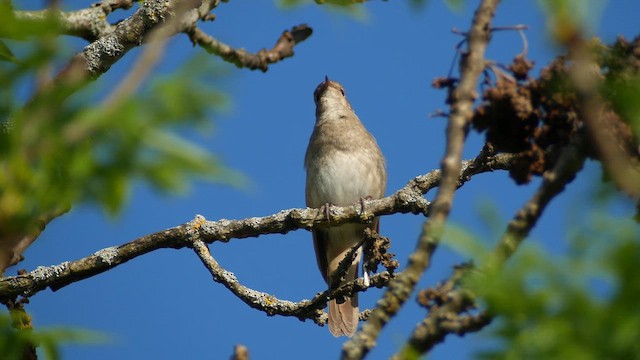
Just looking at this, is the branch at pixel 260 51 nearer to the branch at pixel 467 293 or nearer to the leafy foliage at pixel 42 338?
the leafy foliage at pixel 42 338

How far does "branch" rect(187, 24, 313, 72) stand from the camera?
6.57 meters

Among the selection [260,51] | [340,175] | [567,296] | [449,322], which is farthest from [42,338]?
[340,175]

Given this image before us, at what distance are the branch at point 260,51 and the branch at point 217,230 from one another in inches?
52.8

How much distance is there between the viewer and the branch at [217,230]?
A: 220 inches

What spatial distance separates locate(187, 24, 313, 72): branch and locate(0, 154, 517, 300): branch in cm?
134

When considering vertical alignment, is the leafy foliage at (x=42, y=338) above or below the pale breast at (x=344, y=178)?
below

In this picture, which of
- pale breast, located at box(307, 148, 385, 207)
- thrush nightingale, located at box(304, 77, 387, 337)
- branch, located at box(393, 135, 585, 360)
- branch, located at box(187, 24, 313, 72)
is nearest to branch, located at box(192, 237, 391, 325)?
branch, located at box(187, 24, 313, 72)

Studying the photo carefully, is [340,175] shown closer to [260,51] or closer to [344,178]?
[344,178]

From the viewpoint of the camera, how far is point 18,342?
9.24ft

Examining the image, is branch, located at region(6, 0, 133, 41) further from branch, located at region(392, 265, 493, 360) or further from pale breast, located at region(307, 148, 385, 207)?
branch, located at region(392, 265, 493, 360)

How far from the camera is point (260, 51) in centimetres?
671

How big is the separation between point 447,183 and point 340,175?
6054 millimetres

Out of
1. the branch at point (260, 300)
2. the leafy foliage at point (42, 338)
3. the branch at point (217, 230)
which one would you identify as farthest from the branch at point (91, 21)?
the leafy foliage at point (42, 338)

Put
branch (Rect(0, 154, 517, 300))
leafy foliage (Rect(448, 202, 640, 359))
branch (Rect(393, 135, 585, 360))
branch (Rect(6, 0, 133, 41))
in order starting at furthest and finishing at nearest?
branch (Rect(6, 0, 133, 41))
branch (Rect(0, 154, 517, 300))
branch (Rect(393, 135, 585, 360))
leafy foliage (Rect(448, 202, 640, 359))
